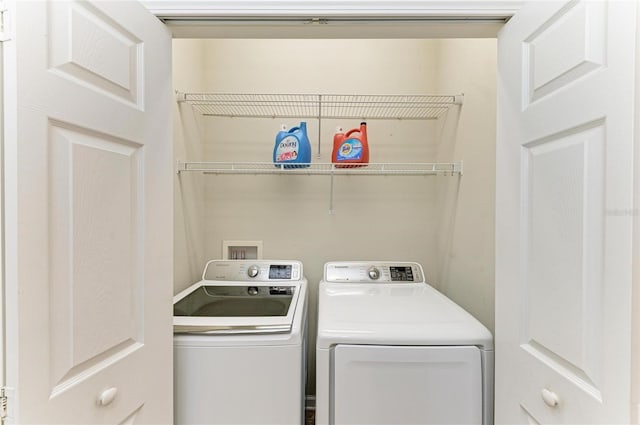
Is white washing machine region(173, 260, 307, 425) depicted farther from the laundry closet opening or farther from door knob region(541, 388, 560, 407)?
the laundry closet opening

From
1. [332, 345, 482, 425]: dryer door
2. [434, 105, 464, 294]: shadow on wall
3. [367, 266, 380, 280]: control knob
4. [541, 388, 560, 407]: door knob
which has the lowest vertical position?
[332, 345, 482, 425]: dryer door

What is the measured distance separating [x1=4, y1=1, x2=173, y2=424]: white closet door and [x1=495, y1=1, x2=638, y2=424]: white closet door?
119 cm

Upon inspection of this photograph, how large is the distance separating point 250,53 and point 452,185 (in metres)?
1.73

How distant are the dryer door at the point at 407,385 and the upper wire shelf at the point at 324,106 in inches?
64.5

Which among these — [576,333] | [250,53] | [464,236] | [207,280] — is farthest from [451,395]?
[250,53]

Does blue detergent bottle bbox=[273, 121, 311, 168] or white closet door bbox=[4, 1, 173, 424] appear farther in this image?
blue detergent bottle bbox=[273, 121, 311, 168]

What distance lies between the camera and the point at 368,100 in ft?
7.14

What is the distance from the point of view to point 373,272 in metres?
2.00

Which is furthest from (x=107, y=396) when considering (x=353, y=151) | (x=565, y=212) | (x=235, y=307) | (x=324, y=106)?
(x=324, y=106)

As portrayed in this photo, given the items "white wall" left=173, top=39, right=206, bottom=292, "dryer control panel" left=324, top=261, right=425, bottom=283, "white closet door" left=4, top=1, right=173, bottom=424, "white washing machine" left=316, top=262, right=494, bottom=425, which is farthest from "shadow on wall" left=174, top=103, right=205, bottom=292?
"white washing machine" left=316, top=262, right=494, bottom=425

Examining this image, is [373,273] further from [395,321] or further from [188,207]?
[188,207]

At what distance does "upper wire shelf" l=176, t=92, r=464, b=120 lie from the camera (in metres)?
2.12

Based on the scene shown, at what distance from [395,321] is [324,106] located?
157cm

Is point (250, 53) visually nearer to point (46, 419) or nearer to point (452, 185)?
point (452, 185)
